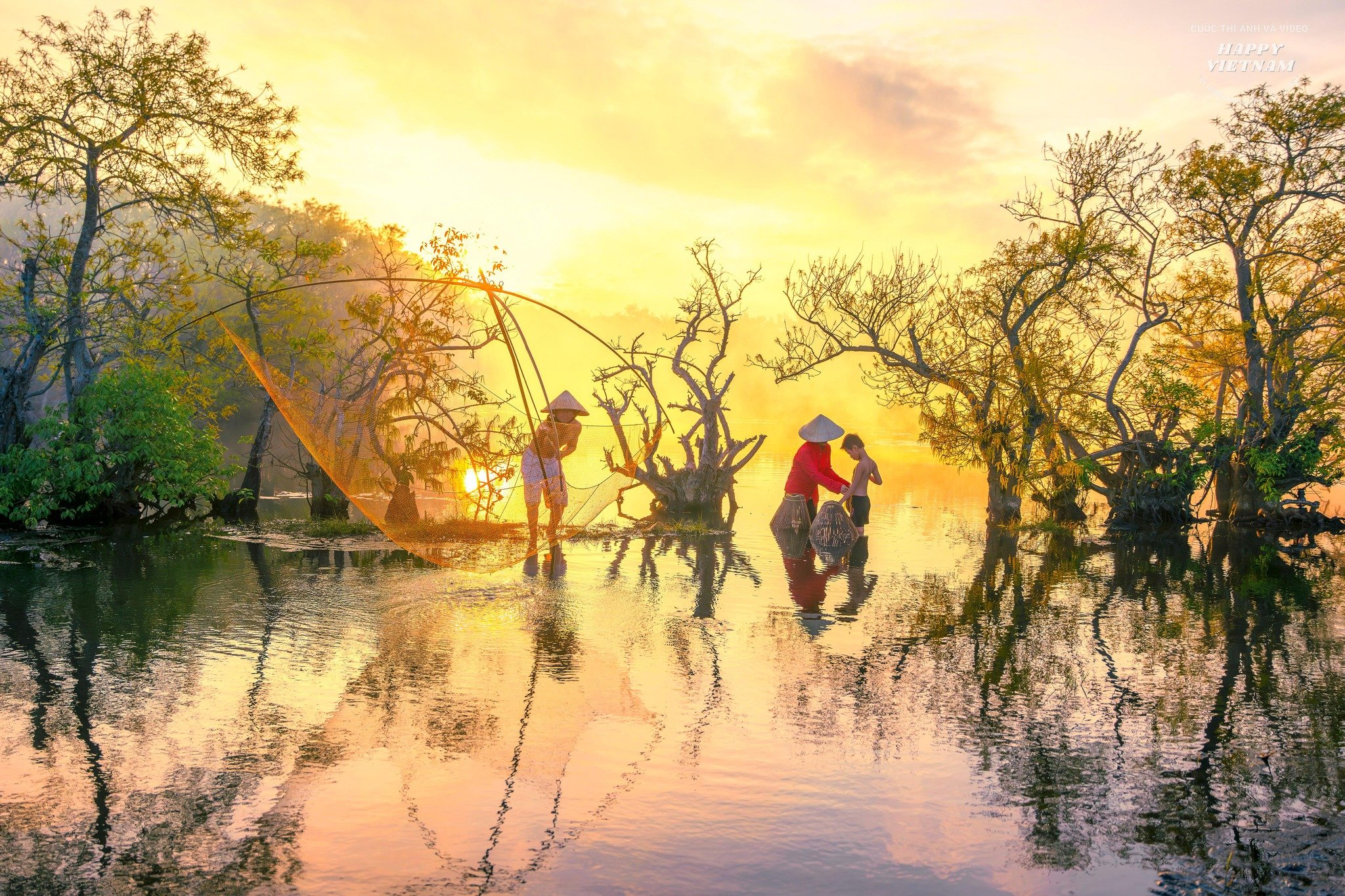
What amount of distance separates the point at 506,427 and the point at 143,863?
438 inches

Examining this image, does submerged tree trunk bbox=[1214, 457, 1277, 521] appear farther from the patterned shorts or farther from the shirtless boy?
the patterned shorts

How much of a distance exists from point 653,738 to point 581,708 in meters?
0.73

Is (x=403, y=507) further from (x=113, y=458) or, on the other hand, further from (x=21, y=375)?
(x=21, y=375)

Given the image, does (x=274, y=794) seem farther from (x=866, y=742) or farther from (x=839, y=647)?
(x=839, y=647)

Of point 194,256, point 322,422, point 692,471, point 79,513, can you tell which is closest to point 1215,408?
point 692,471

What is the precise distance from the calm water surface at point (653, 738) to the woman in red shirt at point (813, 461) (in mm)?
5480

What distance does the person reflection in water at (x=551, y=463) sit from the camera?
11.4 m

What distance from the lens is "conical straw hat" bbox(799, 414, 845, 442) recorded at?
1683cm

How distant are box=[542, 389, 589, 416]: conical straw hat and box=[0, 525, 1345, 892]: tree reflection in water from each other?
247 cm

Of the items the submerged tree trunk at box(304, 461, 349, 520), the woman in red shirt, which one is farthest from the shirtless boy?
the submerged tree trunk at box(304, 461, 349, 520)

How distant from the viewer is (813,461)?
1688cm

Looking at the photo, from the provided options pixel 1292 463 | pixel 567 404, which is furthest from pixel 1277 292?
pixel 567 404

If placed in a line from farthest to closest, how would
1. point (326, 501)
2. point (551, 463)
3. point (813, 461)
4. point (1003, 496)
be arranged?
1. point (1003, 496)
2. point (326, 501)
3. point (813, 461)
4. point (551, 463)

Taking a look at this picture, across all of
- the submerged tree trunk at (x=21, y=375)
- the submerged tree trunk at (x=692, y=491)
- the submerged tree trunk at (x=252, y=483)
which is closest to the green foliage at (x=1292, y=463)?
the submerged tree trunk at (x=692, y=491)
